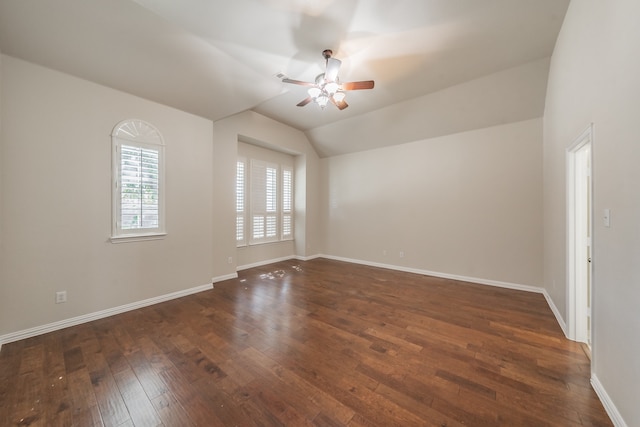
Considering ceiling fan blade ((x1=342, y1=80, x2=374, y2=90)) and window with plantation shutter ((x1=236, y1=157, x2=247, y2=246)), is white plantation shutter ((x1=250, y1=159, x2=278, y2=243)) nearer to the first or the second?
window with plantation shutter ((x1=236, y1=157, x2=247, y2=246))

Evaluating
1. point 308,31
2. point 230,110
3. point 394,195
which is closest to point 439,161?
point 394,195

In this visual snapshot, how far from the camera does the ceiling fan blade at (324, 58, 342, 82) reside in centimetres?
248

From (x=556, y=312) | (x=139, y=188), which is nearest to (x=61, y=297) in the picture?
(x=139, y=188)

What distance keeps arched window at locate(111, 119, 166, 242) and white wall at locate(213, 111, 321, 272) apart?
99 centimetres

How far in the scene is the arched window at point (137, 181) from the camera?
292 cm

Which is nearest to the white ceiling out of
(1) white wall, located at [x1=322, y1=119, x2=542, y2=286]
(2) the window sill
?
(1) white wall, located at [x1=322, y1=119, x2=542, y2=286]

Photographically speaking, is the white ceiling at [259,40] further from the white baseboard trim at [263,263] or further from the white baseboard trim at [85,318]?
the white baseboard trim at [263,263]

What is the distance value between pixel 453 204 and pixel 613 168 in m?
3.04

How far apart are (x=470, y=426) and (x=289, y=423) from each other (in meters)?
1.11

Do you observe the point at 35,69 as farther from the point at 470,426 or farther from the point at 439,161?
the point at 439,161

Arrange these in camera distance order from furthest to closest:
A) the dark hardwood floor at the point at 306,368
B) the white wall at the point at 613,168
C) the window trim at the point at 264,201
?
1. the window trim at the point at 264,201
2. the dark hardwood floor at the point at 306,368
3. the white wall at the point at 613,168

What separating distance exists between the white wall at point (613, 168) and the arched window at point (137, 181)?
448 centimetres

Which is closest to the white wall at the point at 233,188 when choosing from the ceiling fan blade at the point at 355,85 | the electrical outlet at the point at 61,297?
the electrical outlet at the point at 61,297

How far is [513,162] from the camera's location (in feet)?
12.6
